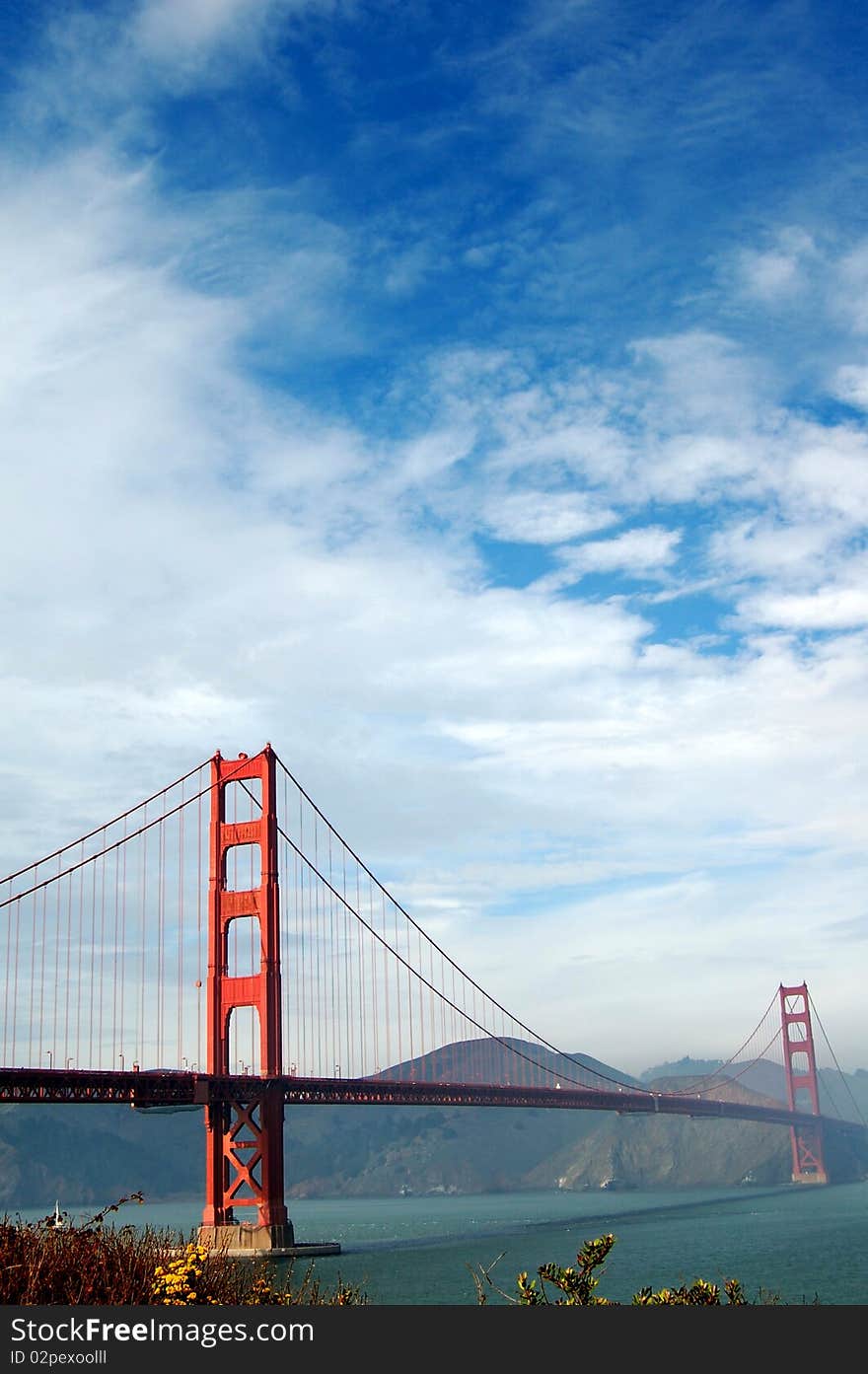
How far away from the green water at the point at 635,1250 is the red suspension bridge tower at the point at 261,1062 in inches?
153

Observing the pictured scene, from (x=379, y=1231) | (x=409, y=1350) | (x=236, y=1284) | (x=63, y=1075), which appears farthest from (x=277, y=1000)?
(x=409, y=1350)

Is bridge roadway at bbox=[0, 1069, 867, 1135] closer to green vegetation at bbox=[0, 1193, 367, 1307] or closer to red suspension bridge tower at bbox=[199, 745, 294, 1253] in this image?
red suspension bridge tower at bbox=[199, 745, 294, 1253]

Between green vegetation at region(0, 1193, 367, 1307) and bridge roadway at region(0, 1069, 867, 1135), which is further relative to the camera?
bridge roadway at region(0, 1069, 867, 1135)

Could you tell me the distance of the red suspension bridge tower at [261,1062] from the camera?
57188mm

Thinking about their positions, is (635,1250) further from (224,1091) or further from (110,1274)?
(110,1274)

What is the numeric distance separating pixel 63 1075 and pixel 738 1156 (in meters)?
146

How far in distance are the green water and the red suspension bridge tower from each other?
3889mm

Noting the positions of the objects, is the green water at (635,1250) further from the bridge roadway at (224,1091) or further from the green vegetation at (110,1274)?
the green vegetation at (110,1274)

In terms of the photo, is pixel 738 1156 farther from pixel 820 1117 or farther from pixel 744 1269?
pixel 744 1269

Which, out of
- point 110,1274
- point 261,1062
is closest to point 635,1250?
point 261,1062

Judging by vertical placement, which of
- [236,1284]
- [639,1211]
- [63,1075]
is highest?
[63,1075]

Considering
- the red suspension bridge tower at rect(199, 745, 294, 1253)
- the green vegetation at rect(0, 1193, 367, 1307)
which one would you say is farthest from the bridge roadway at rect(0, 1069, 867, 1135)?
the green vegetation at rect(0, 1193, 367, 1307)

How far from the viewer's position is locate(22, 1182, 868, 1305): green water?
143 ft

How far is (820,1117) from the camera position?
486 ft
